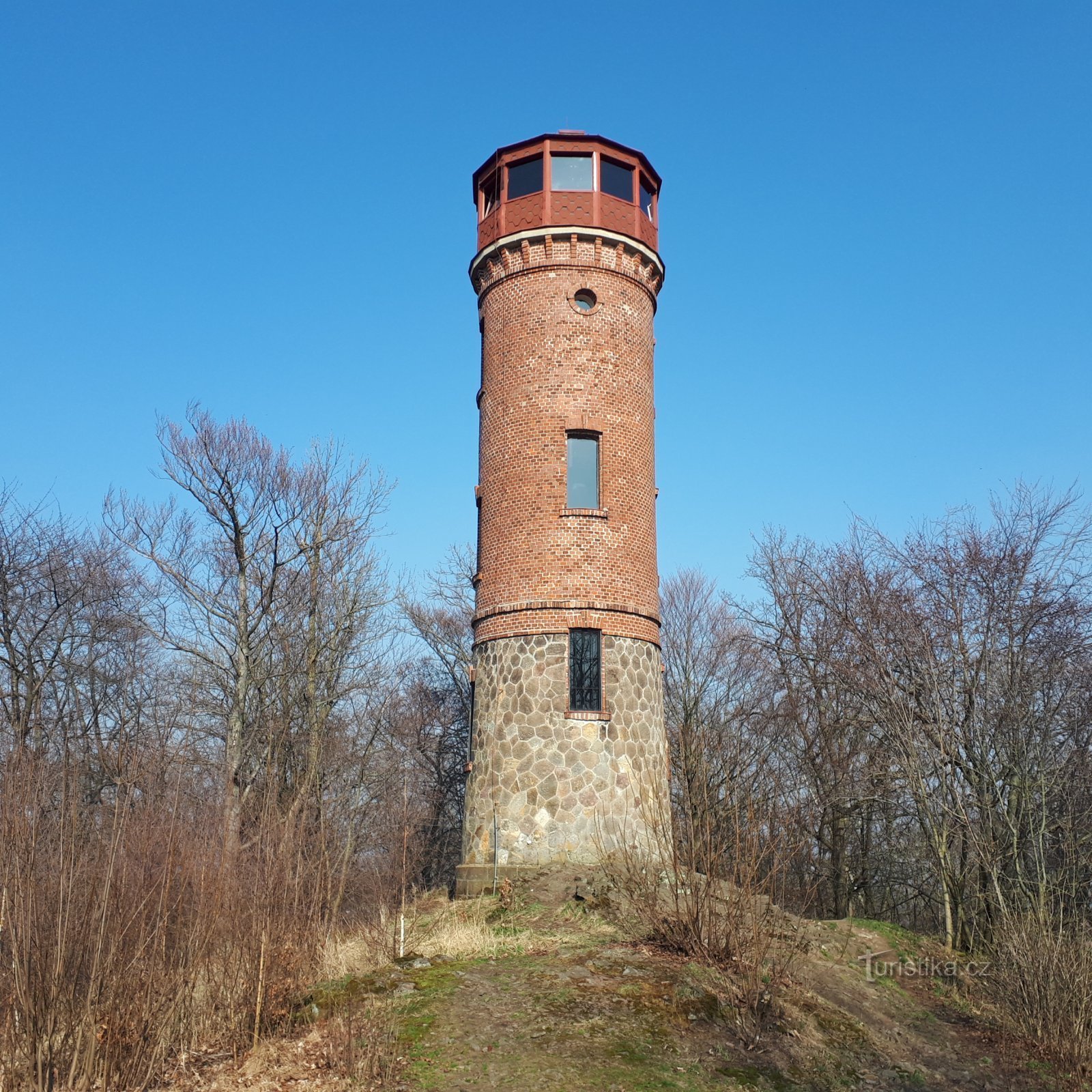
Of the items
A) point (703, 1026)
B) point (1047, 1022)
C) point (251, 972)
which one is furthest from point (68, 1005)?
point (1047, 1022)

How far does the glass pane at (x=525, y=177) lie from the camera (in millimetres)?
20016

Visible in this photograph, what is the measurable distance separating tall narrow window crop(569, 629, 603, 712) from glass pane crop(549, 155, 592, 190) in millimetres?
9065

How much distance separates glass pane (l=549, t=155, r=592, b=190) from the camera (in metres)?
19.9

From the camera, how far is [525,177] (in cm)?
2020

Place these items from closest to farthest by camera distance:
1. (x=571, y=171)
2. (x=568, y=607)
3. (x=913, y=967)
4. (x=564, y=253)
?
(x=913, y=967)
(x=568, y=607)
(x=564, y=253)
(x=571, y=171)

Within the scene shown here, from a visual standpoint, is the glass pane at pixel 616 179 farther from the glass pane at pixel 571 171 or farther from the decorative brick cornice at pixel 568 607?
the decorative brick cornice at pixel 568 607

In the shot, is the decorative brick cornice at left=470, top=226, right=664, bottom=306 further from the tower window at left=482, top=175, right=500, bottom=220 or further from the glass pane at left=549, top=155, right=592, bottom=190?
the tower window at left=482, top=175, right=500, bottom=220

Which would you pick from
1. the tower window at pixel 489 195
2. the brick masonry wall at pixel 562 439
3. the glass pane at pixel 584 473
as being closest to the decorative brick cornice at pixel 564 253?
the brick masonry wall at pixel 562 439

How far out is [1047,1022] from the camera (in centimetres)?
1148

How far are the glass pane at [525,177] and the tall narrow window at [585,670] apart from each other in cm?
A: 912

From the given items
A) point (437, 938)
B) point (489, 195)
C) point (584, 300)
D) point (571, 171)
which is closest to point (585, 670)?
point (437, 938)

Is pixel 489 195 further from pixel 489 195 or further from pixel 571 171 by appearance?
pixel 571 171

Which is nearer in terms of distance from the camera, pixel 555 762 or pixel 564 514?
pixel 555 762

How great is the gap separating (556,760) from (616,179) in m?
11.7
